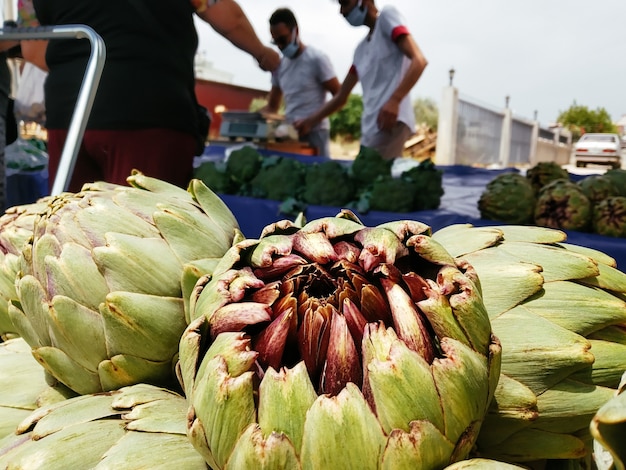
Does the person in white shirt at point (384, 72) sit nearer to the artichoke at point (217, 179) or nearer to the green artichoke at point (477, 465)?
the artichoke at point (217, 179)

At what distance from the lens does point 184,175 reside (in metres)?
1.32

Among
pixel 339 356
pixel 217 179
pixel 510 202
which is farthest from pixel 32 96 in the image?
pixel 339 356

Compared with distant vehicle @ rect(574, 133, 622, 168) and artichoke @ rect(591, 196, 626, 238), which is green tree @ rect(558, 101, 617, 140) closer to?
distant vehicle @ rect(574, 133, 622, 168)

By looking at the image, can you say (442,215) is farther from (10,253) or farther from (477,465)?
(477,465)

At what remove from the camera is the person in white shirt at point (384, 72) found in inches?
Answer: 96.7

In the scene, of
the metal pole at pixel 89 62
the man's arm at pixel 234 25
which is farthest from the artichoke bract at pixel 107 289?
the man's arm at pixel 234 25

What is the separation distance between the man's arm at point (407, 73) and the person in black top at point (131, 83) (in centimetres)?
133

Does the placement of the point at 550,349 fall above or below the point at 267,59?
below

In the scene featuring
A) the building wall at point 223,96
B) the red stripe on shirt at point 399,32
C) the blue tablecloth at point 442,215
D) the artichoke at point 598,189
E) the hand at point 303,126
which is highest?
the building wall at point 223,96

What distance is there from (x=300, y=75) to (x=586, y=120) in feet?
63.0

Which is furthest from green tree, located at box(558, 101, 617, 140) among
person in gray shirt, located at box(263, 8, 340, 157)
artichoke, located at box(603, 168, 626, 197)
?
artichoke, located at box(603, 168, 626, 197)

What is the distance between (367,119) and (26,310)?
255cm

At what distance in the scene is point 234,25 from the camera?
1363 millimetres

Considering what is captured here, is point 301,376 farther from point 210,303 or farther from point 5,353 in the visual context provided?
point 5,353
